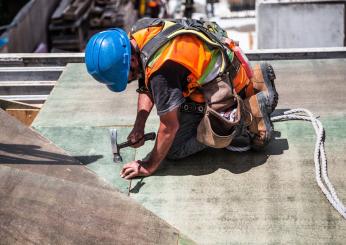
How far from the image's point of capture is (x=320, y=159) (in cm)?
429

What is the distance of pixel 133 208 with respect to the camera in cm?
379

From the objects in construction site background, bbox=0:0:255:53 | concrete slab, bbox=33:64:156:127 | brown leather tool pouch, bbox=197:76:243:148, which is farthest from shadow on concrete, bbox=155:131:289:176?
construction site background, bbox=0:0:255:53

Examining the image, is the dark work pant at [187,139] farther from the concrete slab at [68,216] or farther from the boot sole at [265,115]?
the concrete slab at [68,216]

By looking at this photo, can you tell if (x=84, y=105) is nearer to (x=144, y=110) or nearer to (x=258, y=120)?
(x=144, y=110)

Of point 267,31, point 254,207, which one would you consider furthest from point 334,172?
point 267,31

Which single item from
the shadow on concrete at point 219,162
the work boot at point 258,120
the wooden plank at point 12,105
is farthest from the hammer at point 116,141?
the wooden plank at point 12,105

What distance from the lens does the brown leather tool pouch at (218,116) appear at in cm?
411

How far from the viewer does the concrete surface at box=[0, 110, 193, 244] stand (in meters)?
3.35

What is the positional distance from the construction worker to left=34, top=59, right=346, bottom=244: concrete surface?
0.61 ft

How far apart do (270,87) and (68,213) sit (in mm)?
1900

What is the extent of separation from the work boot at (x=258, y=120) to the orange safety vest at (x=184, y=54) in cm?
45

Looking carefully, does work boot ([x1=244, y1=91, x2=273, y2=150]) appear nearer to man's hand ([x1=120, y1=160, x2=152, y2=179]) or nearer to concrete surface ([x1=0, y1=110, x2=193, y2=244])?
man's hand ([x1=120, y1=160, x2=152, y2=179])

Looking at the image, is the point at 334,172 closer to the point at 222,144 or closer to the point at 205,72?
the point at 222,144

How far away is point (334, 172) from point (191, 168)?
103 cm
